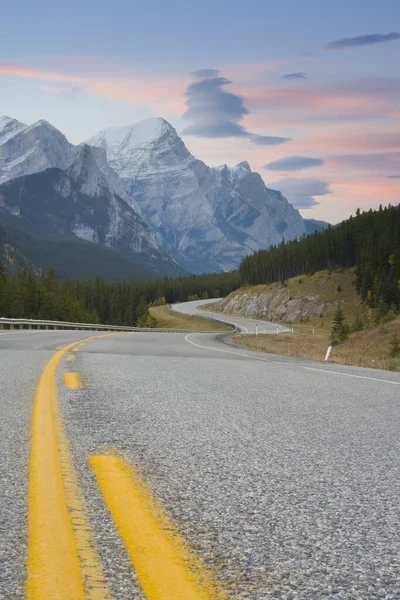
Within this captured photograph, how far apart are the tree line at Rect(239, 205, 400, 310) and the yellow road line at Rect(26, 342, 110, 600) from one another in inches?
2661

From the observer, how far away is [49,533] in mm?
2912

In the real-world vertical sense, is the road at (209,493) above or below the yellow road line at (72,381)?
below

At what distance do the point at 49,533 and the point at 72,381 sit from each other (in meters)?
6.80

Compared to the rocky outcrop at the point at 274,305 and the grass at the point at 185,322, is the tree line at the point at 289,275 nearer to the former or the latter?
the grass at the point at 185,322

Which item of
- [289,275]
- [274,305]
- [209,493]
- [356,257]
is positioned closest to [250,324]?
[274,305]

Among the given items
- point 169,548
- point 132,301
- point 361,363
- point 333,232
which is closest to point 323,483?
point 169,548

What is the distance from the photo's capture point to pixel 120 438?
17.7 ft

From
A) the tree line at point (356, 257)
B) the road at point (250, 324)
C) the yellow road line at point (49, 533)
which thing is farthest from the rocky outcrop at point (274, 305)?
the yellow road line at point (49, 533)

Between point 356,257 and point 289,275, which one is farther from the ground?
point 356,257

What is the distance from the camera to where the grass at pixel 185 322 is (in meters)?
92.1

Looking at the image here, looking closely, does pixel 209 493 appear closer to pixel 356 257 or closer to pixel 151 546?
pixel 151 546

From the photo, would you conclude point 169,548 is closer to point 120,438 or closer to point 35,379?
Result: point 120,438

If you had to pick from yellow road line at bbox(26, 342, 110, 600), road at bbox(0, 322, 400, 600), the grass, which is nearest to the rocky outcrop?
the grass

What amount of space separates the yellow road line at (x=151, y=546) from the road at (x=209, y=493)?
1cm
